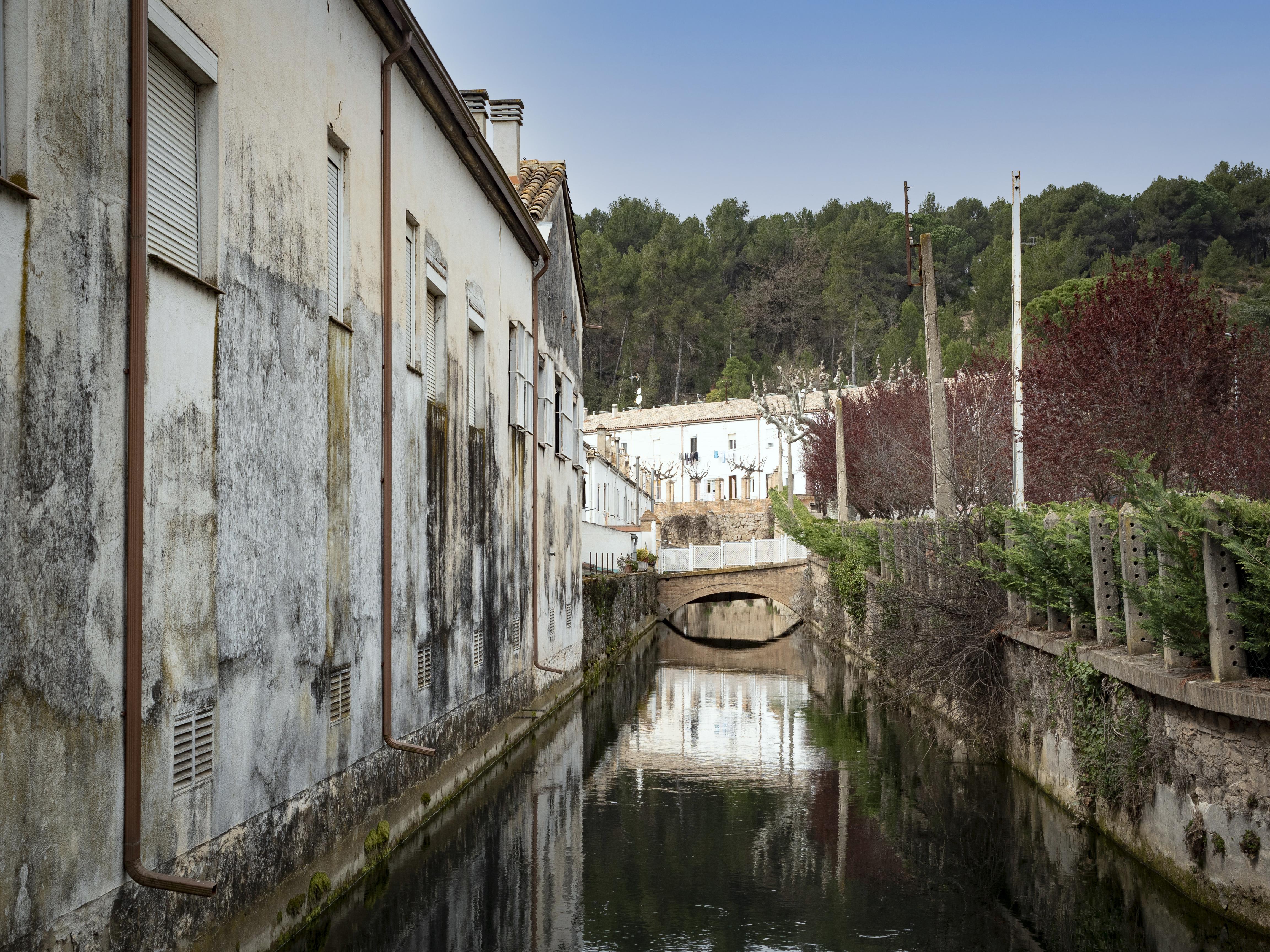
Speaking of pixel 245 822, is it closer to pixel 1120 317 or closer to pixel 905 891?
pixel 905 891

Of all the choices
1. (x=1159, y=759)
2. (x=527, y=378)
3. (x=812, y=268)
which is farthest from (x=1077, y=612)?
(x=812, y=268)

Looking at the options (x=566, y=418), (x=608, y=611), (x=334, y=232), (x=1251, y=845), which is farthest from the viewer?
(x=608, y=611)

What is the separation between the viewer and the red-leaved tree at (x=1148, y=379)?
16297mm

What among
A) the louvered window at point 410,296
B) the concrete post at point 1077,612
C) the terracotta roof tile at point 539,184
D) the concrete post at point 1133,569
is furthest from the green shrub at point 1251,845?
the terracotta roof tile at point 539,184

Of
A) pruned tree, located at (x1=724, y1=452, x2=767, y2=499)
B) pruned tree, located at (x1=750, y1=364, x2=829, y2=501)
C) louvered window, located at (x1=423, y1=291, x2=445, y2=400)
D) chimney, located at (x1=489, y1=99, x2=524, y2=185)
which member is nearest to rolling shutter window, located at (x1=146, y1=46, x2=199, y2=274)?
louvered window, located at (x1=423, y1=291, x2=445, y2=400)

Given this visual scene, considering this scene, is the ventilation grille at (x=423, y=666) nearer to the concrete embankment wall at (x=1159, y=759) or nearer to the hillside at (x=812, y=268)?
the concrete embankment wall at (x=1159, y=759)

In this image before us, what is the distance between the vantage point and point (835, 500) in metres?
52.7

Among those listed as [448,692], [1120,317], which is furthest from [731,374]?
[448,692]

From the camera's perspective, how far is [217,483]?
6.30 m

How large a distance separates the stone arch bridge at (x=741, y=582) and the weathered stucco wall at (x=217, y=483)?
97.1 feet

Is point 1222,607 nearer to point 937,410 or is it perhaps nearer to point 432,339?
point 432,339

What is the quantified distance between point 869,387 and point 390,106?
44.9m

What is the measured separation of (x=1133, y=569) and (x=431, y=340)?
692 centimetres

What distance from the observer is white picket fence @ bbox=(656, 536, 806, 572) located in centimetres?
4131
